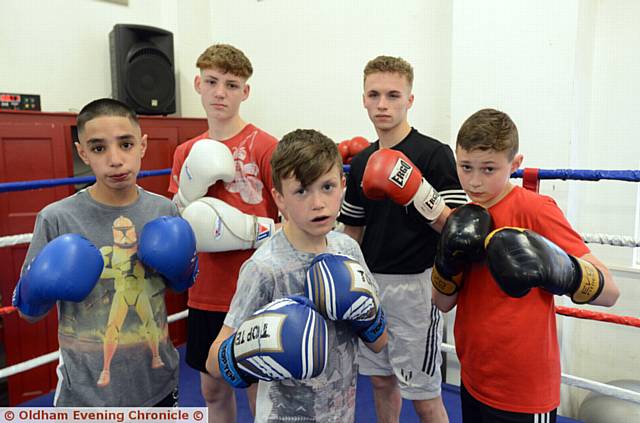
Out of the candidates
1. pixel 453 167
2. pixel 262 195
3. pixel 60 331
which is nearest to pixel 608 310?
pixel 453 167

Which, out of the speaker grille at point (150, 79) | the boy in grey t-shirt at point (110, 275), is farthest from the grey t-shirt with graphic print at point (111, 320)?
the speaker grille at point (150, 79)

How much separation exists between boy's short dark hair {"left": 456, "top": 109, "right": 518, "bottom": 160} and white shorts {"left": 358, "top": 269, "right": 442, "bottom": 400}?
501mm

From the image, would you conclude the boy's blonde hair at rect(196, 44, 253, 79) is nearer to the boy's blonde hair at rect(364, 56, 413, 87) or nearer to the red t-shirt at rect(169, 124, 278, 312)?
the red t-shirt at rect(169, 124, 278, 312)

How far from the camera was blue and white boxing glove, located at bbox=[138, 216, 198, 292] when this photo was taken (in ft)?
3.34

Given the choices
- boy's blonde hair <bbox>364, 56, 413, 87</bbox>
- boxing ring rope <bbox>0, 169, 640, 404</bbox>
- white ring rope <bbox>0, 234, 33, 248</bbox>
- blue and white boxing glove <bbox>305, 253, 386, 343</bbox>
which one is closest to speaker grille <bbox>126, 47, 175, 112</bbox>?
boxing ring rope <bbox>0, 169, 640, 404</bbox>

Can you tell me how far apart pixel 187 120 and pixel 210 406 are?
1969mm

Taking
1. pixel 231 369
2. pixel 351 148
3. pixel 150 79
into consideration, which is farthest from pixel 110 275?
pixel 150 79

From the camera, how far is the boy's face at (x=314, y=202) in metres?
0.87

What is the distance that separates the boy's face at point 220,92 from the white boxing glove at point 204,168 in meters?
0.09

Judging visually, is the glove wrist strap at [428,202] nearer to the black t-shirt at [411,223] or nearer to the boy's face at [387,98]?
the black t-shirt at [411,223]

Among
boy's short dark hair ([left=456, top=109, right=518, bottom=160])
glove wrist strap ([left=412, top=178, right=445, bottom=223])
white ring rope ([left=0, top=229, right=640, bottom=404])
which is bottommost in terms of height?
white ring rope ([left=0, top=229, right=640, bottom=404])

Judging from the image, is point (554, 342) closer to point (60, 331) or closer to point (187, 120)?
point (60, 331)

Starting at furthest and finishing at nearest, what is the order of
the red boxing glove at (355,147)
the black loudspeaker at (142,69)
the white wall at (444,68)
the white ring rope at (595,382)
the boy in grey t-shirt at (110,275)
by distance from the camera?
the black loudspeaker at (142,69)
the red boxing glove at (355,147)
the white wall at (444,68)
the white ring rope at (595,382)
the boy in grey t-shirt at (110,275)

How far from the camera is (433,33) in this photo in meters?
2.39
